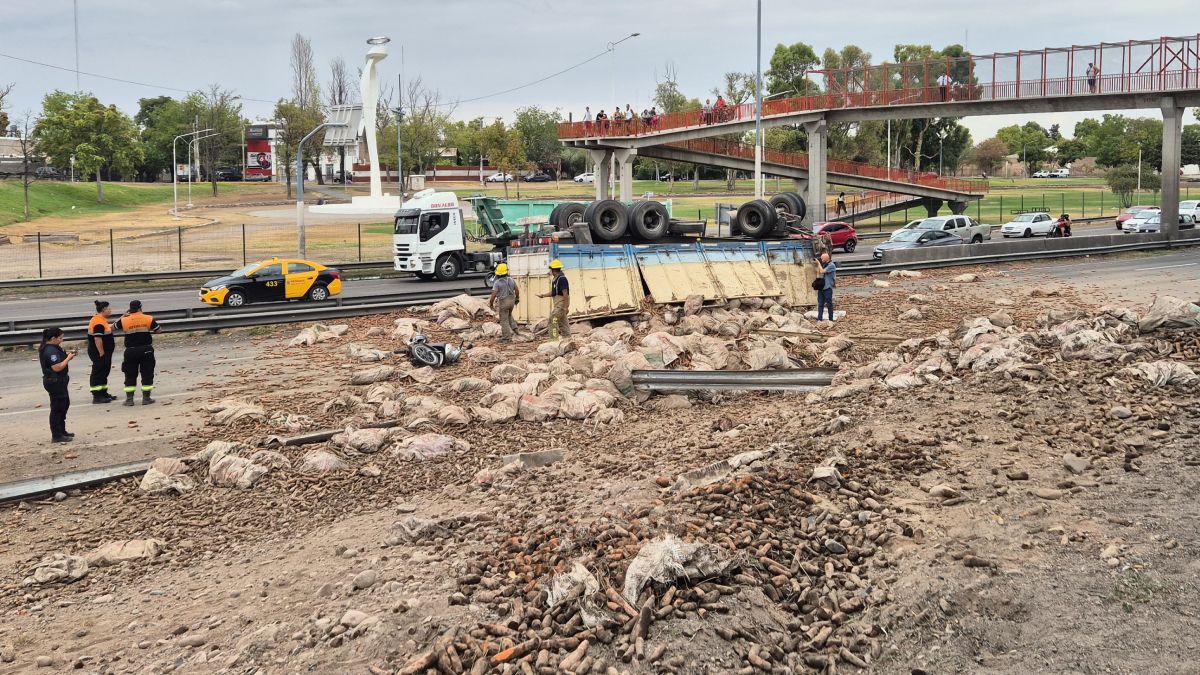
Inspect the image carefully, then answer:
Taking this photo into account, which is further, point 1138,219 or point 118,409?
point 1138,219

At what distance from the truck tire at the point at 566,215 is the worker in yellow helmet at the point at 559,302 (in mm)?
6393

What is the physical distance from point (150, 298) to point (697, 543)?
2718cm

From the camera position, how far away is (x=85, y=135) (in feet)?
261

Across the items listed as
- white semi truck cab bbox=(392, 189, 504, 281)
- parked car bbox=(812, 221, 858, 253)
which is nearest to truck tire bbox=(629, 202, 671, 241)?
white semi truck cab bbox=(392, 189, 504, 281)

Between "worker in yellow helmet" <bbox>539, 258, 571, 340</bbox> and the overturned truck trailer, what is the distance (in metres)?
0.96

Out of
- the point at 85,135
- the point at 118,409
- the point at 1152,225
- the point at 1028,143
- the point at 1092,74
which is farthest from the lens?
the point at 1028,143

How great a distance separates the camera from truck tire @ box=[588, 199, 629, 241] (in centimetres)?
2395

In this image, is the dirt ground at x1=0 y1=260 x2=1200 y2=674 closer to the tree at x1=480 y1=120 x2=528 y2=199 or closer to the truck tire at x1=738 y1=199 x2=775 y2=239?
the truck tire at x1=738 y1=199 x2=775 y2=239

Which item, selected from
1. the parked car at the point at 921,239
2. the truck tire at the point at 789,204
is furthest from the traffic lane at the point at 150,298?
the parked car at the point at 921,239

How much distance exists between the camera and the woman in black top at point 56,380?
13.5 m

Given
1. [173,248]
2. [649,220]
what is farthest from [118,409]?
[173,248]

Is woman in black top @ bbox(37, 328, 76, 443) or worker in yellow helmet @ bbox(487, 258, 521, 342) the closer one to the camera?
woman in black top @ bbox(37, 328, 76, 443)

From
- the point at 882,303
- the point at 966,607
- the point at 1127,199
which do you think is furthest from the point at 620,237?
the point at 1127,199

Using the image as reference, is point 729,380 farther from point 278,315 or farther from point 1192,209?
point 1192,209
